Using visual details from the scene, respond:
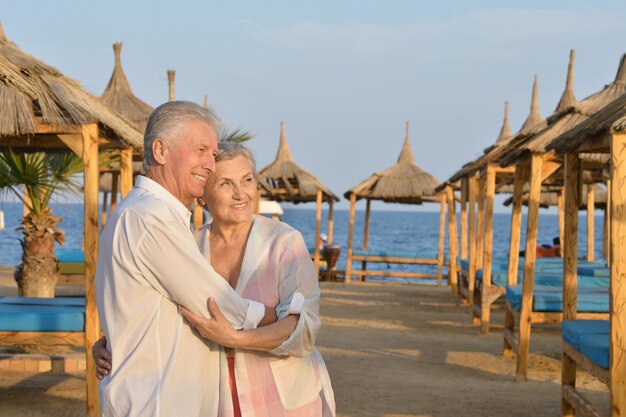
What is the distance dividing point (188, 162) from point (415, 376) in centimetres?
608

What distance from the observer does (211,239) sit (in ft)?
9.52

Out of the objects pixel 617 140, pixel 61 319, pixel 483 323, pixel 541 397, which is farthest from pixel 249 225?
pixel 483 323

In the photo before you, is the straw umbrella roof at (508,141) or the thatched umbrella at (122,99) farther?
the thatched umbrella at (122,99)

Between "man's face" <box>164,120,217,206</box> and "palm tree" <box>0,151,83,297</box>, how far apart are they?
7006 mm

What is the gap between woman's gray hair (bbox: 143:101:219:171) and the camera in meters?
2.33

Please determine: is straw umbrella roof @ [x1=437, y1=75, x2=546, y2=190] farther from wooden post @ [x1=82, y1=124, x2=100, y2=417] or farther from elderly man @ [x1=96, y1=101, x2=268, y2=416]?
elderly man @ [x1=96, y1=101, x2=268, y2=416]

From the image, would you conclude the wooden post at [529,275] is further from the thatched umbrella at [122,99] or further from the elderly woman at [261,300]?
the thatched umbrella at [122,99]

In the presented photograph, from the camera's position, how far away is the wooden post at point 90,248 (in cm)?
590

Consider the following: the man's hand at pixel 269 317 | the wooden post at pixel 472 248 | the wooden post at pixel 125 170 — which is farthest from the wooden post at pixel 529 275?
the man's hand at pixel 269 317

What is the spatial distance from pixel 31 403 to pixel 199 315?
4830 millimetres

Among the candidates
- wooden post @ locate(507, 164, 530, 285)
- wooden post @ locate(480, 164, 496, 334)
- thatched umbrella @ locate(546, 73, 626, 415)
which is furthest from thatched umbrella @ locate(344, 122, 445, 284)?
thatched umbrella @ locate(546, 73, 626, 415)

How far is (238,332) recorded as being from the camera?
7.52 feet

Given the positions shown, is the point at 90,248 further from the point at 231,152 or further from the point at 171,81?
the point at 171,81

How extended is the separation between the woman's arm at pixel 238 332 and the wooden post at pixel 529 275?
18.8 ft
